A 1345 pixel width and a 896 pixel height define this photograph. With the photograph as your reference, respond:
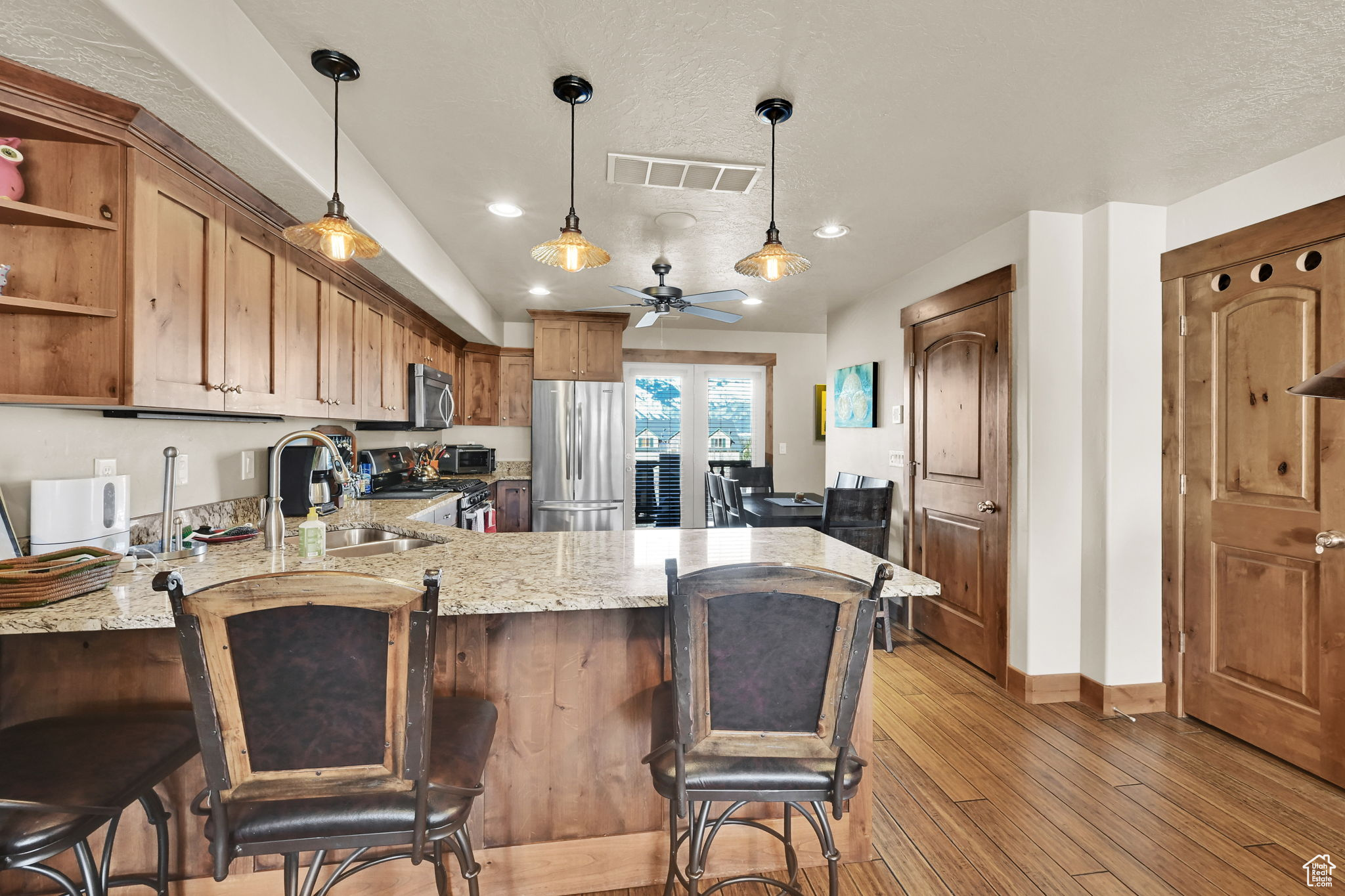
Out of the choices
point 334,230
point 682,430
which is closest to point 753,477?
point 682,430

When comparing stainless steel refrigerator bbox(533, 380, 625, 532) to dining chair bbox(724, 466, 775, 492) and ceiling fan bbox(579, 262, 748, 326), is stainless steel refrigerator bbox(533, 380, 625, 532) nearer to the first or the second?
dining chair bbox(724, 466, 775, 492)

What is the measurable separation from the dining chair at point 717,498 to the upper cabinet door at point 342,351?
2.53m

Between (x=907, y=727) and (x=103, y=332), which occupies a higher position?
(x=103, y=332)

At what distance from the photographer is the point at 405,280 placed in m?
3.26

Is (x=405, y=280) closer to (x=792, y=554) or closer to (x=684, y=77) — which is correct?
(x=684, y=77)

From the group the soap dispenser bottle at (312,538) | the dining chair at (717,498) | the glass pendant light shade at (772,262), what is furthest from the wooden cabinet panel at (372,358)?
the dining chair at (717,498)

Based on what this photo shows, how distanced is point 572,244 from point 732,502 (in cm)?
277

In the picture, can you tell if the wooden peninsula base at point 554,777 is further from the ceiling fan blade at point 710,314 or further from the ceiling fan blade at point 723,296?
the ceiling fan blade at point 710,314

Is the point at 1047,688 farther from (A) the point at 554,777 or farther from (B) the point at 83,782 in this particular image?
(B) the point at 83,782

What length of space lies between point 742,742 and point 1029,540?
7.55 ft

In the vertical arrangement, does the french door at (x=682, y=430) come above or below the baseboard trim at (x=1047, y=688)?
above

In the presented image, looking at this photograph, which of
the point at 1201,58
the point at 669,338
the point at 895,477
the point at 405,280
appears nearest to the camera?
the point at 1201,58

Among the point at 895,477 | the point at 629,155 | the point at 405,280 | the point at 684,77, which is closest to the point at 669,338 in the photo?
the point at 895,477

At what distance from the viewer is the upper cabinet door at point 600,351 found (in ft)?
17.6
